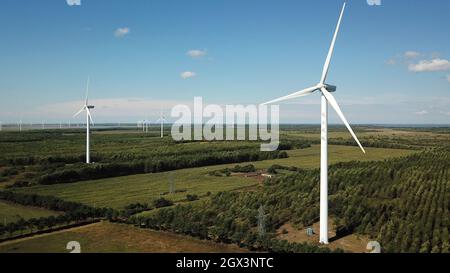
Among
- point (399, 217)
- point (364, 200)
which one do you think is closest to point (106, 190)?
point (364, 200)

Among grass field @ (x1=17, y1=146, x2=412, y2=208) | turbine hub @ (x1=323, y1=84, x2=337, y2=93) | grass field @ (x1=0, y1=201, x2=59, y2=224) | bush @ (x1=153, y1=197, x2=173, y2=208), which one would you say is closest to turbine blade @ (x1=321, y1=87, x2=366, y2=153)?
turbine hub @ (x1=323, y1=84, x2=337, y2=93)

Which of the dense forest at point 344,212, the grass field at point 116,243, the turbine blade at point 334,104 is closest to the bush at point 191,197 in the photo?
the dense forest at point 344,212

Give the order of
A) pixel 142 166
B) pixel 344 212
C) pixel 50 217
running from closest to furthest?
1. pixel 344 212
2. pixel 50 217
3. pixel 142 166

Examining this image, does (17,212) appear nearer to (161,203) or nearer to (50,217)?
(50,217)

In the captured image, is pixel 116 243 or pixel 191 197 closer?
pixel 116 243

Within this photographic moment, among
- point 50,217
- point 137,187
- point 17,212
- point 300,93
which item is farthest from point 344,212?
point 17,212

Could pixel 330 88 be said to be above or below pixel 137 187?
above
